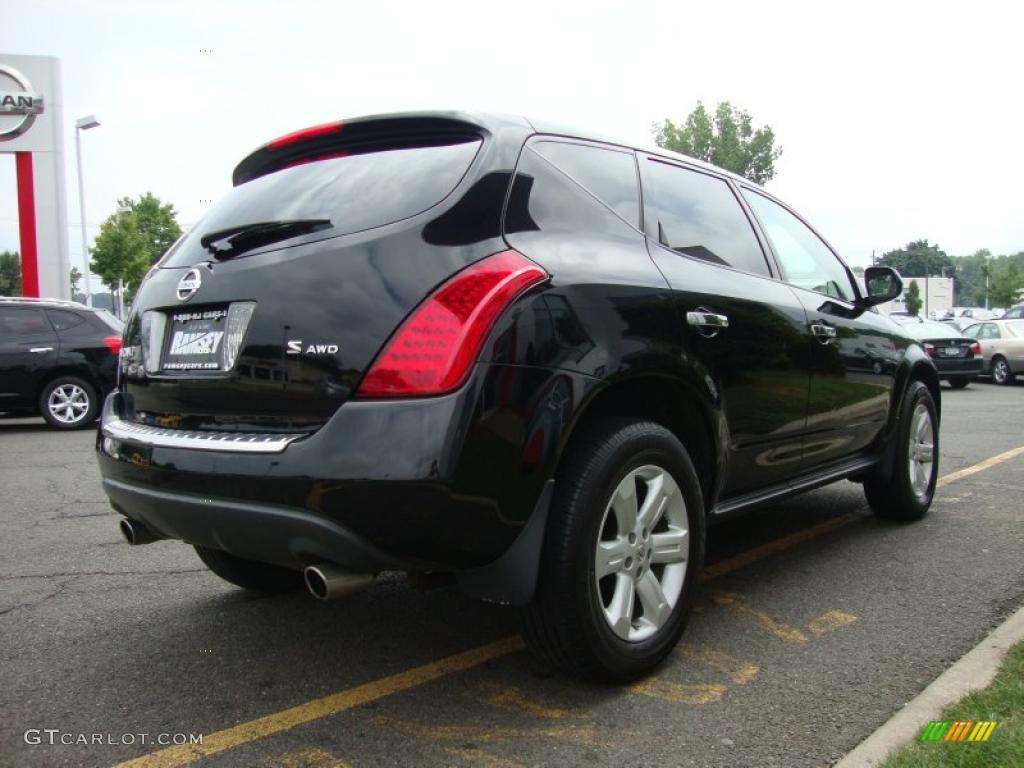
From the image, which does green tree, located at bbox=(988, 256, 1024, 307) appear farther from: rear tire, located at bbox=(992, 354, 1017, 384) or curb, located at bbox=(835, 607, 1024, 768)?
curb, located at bbox=(835, 607, 1024, 768)

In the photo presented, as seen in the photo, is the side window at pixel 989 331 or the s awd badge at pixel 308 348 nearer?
the s awd badge at pixel 308 348

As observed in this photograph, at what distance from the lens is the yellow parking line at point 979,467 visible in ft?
20.6

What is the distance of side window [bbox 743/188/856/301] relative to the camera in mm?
4035

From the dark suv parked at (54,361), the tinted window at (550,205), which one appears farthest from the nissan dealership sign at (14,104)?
the tinted window at (550,205)

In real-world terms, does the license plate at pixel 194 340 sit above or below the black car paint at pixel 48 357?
above

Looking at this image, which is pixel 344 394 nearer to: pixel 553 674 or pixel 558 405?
pixel 558 405

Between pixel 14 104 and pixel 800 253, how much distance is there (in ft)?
71.6

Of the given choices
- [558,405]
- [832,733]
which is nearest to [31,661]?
[558,405]

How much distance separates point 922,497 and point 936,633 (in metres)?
1.93

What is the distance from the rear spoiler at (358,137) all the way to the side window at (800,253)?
176 cm

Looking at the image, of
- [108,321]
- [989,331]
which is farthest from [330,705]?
[989,331]

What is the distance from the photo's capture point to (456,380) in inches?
88.0

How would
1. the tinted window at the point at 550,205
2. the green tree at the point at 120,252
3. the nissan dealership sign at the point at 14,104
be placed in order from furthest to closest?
the green tree at the point at 120,252 → the nissan dealership sign at the point at 14,104 → the tinted window at the point at 550,205

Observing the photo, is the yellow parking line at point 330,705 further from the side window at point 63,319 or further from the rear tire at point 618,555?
the side window at point 63,319
